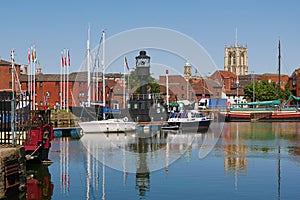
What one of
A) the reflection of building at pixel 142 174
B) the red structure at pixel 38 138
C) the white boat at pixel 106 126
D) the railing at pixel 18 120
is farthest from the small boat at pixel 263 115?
the railing at pixel 18 120

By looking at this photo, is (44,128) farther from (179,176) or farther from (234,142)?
(234,142)

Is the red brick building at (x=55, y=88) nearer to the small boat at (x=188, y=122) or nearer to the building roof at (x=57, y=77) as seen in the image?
the building roof at (x=57, y=77)

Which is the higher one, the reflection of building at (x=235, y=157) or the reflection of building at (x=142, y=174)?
the reflection of building at (x=235, y=157)

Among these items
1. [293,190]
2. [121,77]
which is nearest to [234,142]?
[293,190]

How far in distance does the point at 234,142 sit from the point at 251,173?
2217 centimetres

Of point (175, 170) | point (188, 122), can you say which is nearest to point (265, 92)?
point (188, 122)

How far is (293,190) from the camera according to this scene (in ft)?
89.5

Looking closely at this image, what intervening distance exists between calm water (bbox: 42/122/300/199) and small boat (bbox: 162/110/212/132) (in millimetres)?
19309

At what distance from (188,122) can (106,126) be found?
47.2ft

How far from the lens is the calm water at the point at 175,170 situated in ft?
88.2

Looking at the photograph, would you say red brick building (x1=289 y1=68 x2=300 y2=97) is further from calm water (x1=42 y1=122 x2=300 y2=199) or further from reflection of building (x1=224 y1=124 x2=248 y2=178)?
calm water (x1=42 y1=122 x2=300 y2=199)

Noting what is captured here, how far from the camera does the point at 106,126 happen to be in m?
64.8

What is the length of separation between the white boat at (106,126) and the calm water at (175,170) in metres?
9.91

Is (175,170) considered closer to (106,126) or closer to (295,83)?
(106,126)
